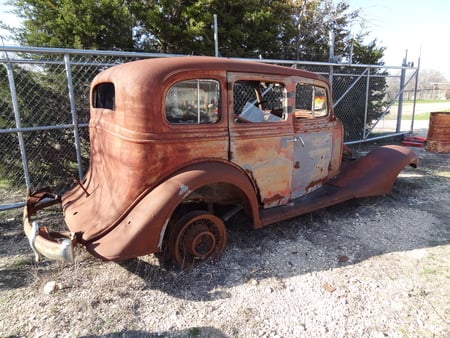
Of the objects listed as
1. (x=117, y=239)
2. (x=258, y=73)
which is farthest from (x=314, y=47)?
(x=117, y=239)

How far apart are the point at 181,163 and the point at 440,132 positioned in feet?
27.4

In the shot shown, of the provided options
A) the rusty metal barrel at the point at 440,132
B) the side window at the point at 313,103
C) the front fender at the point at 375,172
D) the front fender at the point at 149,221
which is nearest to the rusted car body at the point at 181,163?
the front fender at the point at 149,221

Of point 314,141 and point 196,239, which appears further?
point 314,141

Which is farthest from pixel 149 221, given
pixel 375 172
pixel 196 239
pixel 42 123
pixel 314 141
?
pixel 42 123

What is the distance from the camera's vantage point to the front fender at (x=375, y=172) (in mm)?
4195

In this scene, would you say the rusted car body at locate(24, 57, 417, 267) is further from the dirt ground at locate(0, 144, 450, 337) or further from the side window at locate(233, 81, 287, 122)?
the dirt ground at locate(0, 144, 450, 337)

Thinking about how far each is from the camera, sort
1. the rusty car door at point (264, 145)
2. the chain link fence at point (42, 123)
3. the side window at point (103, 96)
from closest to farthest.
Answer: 1. the rusty car door at point (264, 145)
2. the side window at point (103, 96)
3. the chain link fence at point (42, 123)

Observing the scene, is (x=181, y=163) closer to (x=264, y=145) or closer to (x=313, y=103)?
(x=264, y=145)

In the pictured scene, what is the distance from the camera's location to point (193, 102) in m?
2.94

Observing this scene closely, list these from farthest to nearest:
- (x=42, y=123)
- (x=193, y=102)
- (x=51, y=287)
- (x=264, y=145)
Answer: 1. (x=42, y=123)
2. (x=264, y=145)
3. (x=193, y=102)
4. (x=51, y=287)

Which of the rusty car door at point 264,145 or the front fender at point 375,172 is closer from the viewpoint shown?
the rusty car door at point 264,145

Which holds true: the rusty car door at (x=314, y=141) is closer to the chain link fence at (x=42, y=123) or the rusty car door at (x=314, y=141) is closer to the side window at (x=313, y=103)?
the side window at (x=313, y=103)

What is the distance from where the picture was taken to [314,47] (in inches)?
391

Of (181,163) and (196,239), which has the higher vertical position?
(181,163)
